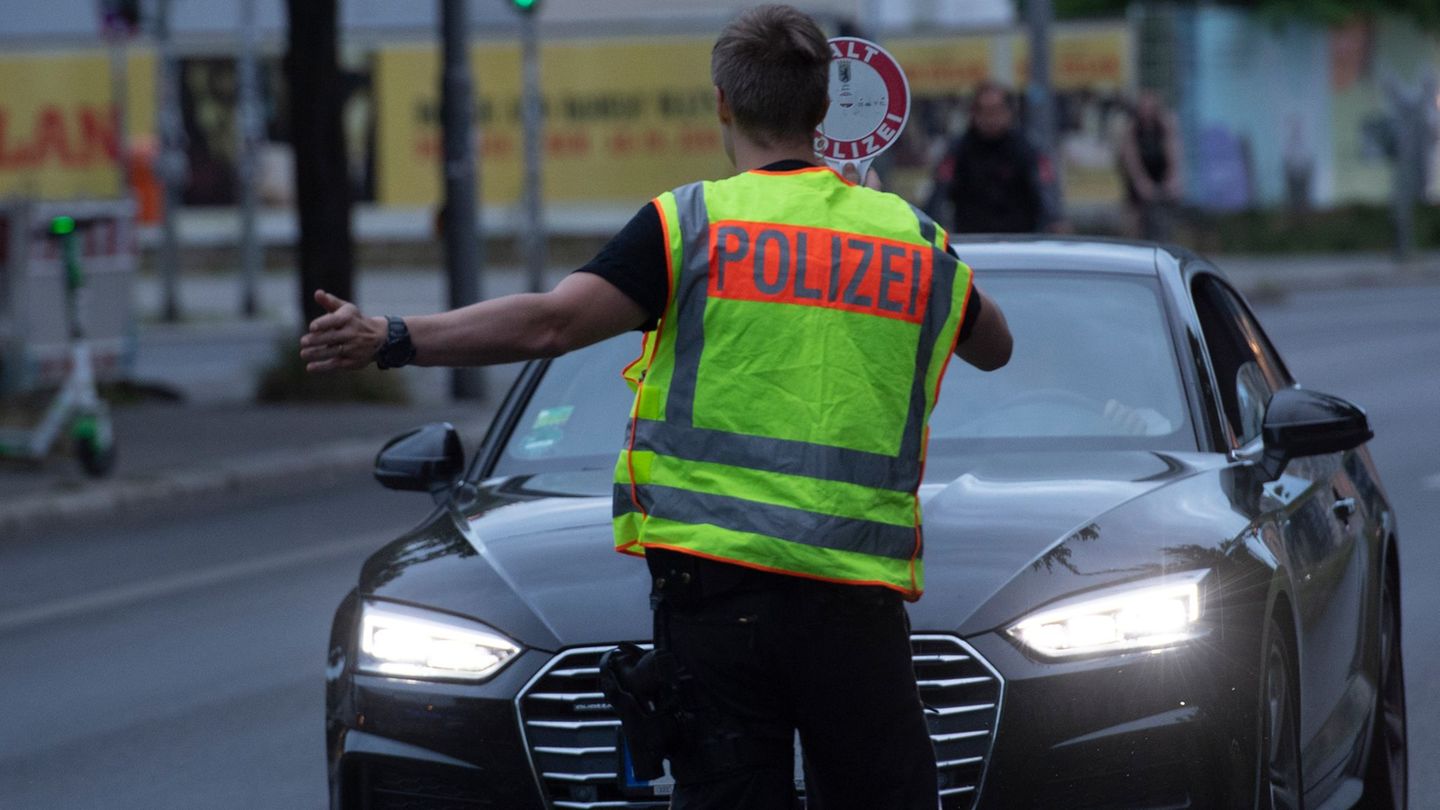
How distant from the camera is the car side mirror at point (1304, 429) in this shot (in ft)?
16.1

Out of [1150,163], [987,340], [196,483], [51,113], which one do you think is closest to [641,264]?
[987,340]

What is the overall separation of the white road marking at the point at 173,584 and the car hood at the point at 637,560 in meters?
4.81

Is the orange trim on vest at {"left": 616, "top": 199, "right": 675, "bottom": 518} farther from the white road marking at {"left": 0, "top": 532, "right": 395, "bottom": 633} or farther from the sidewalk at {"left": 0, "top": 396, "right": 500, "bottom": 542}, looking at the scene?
the sidewalk at {"left": 0, "top": 396, "right": 500, "bottom": 542}

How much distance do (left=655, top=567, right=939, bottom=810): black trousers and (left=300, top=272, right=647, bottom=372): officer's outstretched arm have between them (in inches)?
14.9

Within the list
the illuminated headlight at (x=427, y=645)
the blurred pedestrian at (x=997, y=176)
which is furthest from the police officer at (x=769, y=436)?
the blurred pedestrian at (x=997, y=176)

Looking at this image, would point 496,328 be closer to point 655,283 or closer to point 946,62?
point 655,283

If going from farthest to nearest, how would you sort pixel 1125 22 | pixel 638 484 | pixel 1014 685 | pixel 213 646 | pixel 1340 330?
pixel 1125 22 < pixel 1340 330 < pixel 213 646 < pixel 1014 685 < pixel 638 484

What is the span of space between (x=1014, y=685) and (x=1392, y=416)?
11.6 meters

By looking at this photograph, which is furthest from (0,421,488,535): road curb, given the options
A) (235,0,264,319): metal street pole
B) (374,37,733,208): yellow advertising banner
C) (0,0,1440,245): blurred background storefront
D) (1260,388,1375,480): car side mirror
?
(374,37,733,208): yellow advertising banner

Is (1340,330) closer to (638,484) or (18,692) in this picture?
(18,692)

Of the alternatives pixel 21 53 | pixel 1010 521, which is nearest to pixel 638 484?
pixel 1010 521

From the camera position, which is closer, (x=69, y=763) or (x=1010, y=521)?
(x=1010, y=521)

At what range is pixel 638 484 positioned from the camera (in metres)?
3.37

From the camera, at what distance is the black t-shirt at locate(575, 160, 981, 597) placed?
3.28 m
